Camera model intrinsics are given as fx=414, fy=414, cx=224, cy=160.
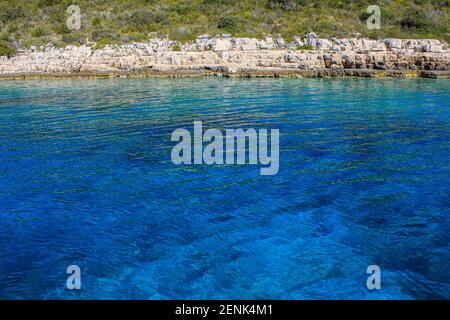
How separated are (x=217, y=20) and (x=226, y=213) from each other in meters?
39.7

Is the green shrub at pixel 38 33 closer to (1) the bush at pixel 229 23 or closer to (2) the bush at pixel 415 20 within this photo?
(1) the bush at pixel 229 23

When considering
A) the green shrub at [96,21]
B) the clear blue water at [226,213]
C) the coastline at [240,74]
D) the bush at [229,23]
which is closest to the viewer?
the clear blue water at [226,213]

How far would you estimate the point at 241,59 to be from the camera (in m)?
38.8

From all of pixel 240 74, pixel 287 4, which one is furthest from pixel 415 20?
pixel 240 74

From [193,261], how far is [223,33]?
38011 mm

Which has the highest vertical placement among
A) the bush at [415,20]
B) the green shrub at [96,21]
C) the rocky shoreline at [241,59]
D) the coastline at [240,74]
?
the green shrub at [96,21]

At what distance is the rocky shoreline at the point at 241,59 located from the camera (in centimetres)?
3541

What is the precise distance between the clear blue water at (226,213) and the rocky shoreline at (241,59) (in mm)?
19816

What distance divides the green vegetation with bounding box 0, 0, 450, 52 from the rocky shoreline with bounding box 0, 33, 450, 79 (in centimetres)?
184

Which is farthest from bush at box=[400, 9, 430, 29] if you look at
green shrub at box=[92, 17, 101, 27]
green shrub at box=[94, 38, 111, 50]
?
green shrub at box=[92, 17, 101, 27]

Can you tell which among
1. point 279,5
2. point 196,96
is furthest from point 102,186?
point 279,5

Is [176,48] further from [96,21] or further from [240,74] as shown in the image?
[96,21]

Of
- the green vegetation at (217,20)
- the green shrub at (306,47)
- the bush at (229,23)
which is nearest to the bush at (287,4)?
the green vegetation at (217,20)

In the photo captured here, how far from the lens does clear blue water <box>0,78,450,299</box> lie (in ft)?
20.7
